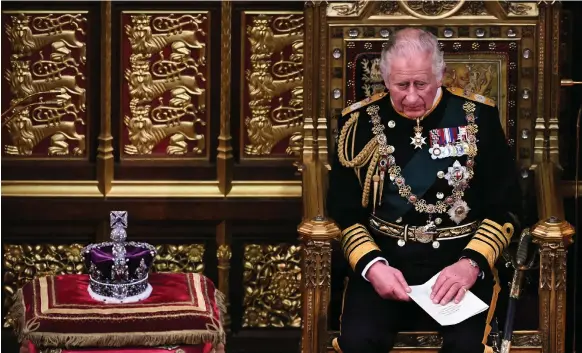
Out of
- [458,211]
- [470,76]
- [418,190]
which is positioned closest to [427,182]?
[418,190]

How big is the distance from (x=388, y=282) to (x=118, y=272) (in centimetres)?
95

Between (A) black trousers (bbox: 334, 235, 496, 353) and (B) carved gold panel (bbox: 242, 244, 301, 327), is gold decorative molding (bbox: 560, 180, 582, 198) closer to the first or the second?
(A) black trousers (bbox: 334, 235, 496, 353)

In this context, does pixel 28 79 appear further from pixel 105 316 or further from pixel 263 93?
pixel 105 316

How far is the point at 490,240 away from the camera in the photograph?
6.23 metres

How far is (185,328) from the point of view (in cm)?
605

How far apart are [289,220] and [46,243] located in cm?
101

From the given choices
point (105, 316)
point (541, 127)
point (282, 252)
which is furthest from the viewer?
point (282, 252)

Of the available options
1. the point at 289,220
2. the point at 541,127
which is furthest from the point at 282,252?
the point at 541,127

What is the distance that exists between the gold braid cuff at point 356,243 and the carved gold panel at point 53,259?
44.0 inches

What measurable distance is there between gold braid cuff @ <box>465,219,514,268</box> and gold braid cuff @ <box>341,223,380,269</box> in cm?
35

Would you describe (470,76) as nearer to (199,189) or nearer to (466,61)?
(466,61)

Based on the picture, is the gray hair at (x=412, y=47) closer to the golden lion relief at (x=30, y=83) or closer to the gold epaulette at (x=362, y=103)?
the gold epaulette at (x=362, y=103)

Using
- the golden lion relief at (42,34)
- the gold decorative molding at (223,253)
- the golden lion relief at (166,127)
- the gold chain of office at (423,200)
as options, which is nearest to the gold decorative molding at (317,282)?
the gold chain of office at (423,200)

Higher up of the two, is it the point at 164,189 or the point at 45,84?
the point at 45,84
